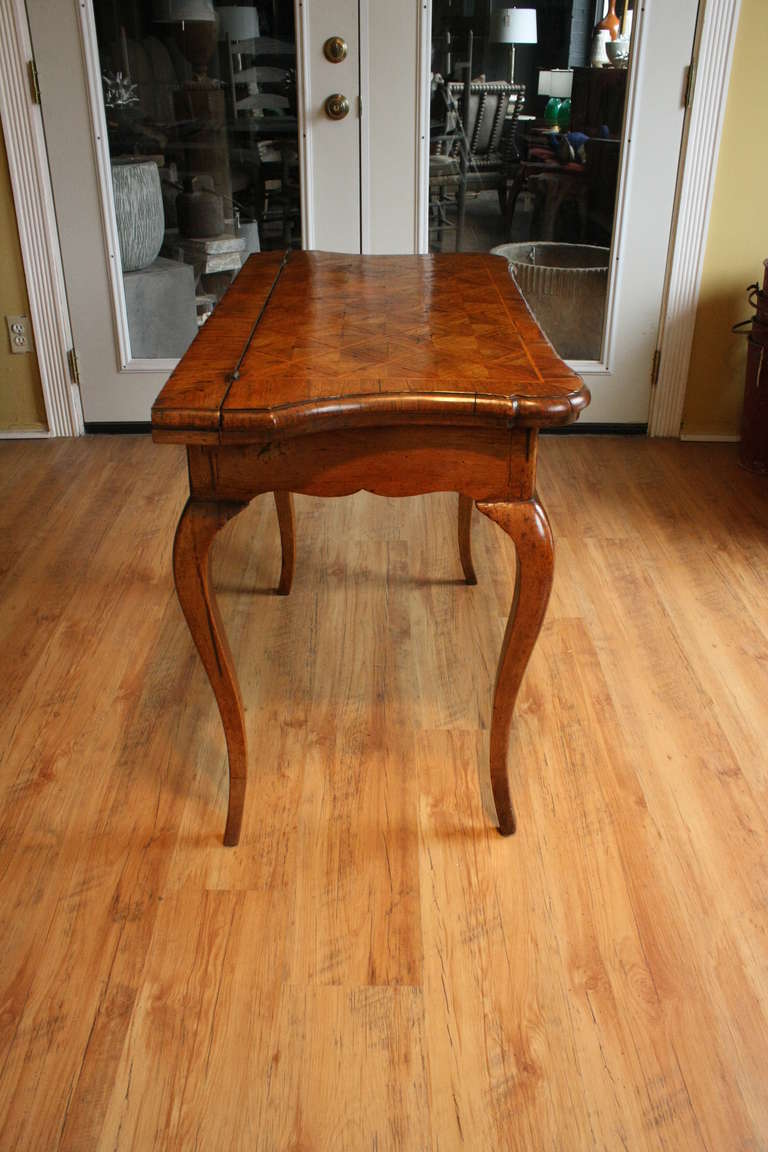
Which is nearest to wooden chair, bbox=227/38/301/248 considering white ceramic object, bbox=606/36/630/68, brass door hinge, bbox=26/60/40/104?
brass door hinge, bbox=26/60/40/104

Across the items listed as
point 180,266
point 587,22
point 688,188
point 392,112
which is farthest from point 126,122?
point 688,188

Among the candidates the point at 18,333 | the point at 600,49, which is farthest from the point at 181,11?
the point at 600,49

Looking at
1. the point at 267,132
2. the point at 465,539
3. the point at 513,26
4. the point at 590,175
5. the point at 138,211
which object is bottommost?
the point at 465,539

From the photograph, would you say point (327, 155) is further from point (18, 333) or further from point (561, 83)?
point (18, 333)

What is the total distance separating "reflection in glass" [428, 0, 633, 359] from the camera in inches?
110

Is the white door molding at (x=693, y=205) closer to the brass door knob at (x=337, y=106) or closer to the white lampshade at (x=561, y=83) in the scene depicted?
the white lampshade at (x=561, y=83)

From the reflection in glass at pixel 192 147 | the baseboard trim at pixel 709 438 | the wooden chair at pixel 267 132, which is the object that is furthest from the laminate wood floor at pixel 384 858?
the wooden chair at pixel 267 132

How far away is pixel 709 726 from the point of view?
73.0 inches

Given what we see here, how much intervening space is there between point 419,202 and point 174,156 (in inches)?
28.9

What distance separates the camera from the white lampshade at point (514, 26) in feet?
9.12

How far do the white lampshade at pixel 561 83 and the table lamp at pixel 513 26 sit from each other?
0.35 ft

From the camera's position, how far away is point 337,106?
9.34 ft

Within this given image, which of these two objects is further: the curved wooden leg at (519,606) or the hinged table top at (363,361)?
the curved wooden leg at (519,606)

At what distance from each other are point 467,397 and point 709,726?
91 centimetres
